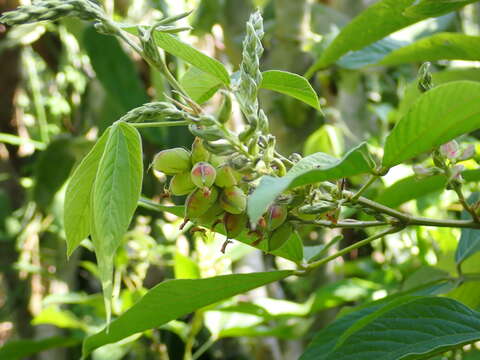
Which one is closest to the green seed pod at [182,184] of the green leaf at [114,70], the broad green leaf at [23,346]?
the broad green leaf at [23,346]

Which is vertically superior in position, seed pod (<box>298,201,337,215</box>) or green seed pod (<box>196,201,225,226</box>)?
seed pod (<box>298,201,337,215</box>)

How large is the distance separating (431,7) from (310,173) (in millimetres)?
244

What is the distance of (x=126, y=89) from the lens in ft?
4.12

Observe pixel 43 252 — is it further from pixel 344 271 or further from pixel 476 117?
pixel 476 117

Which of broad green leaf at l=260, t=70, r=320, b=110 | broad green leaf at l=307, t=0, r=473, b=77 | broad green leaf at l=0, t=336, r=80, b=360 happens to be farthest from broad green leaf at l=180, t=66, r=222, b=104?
broad green leaf at l=0, t=336, r=80, b=360

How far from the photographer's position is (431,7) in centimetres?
49

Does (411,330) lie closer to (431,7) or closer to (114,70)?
(431,7)

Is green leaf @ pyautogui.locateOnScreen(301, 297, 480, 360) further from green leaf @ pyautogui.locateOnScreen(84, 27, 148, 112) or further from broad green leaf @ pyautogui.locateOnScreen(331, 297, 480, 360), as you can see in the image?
green leaf @ pyautogui.locateOnScreen(84, 27, 148, 112)

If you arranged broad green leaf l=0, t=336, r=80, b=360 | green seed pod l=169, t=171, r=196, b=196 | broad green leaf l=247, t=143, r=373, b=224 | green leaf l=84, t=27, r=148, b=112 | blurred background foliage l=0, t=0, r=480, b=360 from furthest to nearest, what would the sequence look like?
green leaf l=84, t=27, r=148, b=112, broad green leaf l=0, t=336, r=80, b=360, blurred background foliage l=0, t=0, r=480, b=360, green seed pod l=169, t=171, r=196, b=196, broad green leaf l=247, t=143, r=373, b=224

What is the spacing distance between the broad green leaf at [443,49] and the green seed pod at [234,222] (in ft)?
0.87

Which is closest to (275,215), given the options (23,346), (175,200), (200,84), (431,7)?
(200,84)

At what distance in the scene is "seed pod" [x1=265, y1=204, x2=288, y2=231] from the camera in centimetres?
36

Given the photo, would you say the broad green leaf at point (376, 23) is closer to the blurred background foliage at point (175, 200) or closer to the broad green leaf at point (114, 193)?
the blurred background foliage at point (175, 200)

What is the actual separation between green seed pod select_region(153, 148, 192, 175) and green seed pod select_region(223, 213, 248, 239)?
0.12 feet
